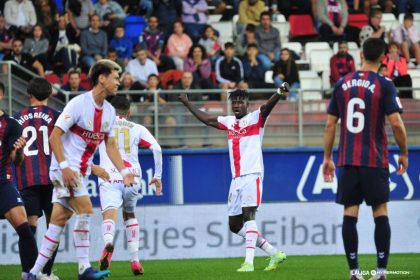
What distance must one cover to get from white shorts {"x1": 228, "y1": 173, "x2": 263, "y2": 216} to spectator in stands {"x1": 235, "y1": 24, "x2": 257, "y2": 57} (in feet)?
30.5

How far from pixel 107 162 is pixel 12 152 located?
279cm

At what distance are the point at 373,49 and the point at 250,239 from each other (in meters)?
3.71

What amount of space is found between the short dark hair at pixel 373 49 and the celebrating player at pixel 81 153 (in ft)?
8.02

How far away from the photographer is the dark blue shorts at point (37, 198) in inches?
502

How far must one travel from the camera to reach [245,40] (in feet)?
77.4

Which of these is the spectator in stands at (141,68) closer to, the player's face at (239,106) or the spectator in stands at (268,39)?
the spectator in stands at (268,39)

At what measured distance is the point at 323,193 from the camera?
20.8 meters

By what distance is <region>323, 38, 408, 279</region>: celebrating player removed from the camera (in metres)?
10.8

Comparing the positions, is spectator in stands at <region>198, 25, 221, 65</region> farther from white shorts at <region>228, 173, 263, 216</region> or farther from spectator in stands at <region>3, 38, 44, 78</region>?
white shorts at <region>228, 173, 263, 216</region>

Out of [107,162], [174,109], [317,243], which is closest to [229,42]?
[174,109]

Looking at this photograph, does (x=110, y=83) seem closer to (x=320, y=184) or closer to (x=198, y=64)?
(x=320, y=184)

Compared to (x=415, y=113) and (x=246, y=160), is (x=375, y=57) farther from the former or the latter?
(x=415, y=113)

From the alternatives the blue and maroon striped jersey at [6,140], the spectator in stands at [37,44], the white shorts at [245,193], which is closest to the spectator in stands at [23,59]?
the spectator in stands at [37,44]

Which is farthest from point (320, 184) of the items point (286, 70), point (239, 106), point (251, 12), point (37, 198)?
point (37, 198)
